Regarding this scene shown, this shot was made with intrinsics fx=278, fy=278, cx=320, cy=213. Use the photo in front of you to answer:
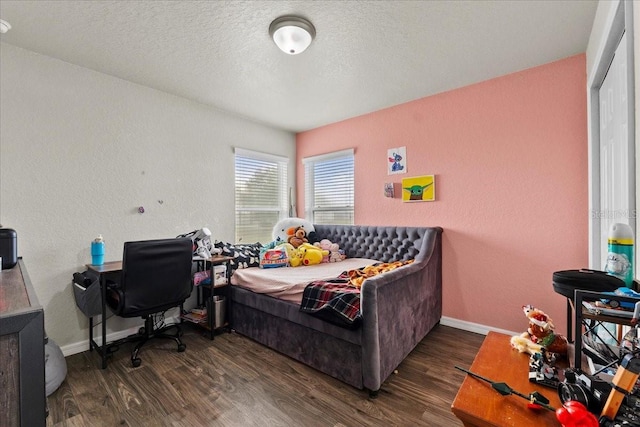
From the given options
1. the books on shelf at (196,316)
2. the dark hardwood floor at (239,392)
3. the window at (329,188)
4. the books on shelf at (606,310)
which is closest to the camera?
the books on shelf at (606,310)

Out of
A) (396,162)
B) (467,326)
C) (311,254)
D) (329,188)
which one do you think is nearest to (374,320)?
(311,254)

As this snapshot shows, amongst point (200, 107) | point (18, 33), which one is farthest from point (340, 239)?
point (18, 33)

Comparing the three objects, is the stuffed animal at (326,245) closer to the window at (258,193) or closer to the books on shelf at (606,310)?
the window at (258,193)

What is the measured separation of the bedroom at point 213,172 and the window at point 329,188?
0.64 metres

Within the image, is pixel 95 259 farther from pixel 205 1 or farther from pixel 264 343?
pixel 205 1

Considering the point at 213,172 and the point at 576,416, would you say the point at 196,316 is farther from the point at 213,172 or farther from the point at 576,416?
the point at 576,416

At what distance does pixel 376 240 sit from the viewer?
3.40 m

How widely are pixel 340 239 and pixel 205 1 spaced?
2.79 m

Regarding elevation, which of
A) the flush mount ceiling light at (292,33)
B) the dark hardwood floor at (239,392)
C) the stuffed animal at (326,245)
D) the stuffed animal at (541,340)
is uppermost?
the flush mount ceiling light at (292,33)

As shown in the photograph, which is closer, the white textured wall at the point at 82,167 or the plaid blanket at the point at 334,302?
the plaid blanket at the point at 334,302

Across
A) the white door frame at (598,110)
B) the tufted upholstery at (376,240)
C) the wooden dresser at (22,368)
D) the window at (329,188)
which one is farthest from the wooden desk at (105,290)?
the white door frame at (598,110)

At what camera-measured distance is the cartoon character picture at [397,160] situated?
332 cm

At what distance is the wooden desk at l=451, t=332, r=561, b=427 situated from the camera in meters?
0.79

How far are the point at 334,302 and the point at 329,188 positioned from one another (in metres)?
2.37
